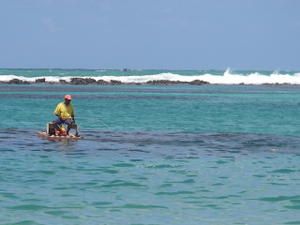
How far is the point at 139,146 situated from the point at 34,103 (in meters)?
24.7

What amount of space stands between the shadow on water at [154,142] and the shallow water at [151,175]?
3cm

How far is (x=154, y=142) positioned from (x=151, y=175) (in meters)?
7.01

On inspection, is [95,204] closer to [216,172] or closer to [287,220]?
[287,220]

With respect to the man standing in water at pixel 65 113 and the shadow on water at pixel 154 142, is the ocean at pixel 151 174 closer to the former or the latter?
the shadow on water at pixel 154 142

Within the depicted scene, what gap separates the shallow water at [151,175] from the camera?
12.2 metres

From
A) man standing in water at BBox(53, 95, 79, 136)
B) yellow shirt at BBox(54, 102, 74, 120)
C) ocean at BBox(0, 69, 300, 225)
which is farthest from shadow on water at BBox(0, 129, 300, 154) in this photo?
yellow shirt at BBox(54, 102, 74, 120)

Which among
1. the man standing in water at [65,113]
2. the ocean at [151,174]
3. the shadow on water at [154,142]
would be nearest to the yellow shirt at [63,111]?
the man standing in water at [65,113]

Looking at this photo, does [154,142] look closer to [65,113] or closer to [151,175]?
[65,113]

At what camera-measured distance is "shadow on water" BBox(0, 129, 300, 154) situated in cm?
2111

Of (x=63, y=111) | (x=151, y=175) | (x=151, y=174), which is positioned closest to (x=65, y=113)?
(x=63, y=111)

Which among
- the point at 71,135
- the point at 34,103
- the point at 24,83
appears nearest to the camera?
the point at 71,135

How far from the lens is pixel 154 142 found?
75.8 ft

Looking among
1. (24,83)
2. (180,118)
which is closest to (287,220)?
(180,118)

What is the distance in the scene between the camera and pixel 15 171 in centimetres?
1612
